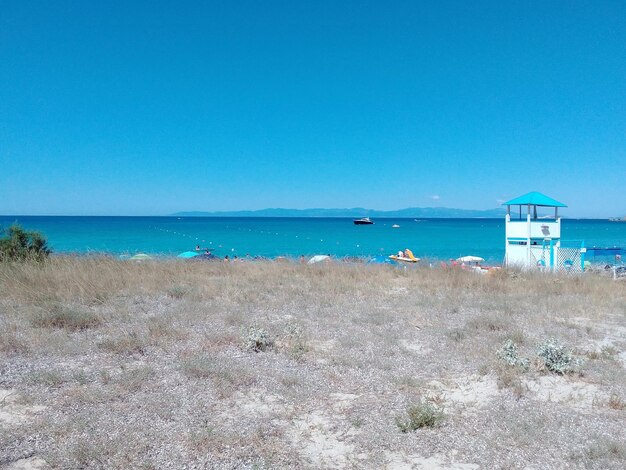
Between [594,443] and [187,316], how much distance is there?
5640 millimetres

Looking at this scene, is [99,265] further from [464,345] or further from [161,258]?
[464,345]

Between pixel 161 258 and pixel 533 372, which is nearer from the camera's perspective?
pixel 533 372

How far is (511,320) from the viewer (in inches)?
295

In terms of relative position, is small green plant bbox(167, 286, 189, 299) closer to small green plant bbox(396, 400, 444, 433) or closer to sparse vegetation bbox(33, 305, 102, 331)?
sparse vegetation bbox(33, 305, 102, 331)

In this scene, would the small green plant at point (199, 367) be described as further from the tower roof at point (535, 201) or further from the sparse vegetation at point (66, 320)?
the tower roof at point (535, 201)

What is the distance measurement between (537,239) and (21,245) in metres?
17.1

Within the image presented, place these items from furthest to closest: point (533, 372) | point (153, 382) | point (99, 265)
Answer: point (99, 265)
point (533, 372)
point (153, 382)

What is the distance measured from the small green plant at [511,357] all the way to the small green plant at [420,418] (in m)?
1.71

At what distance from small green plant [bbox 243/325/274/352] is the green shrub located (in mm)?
8005

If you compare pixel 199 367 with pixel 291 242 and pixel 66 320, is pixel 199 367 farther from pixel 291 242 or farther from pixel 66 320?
pixel 291 242

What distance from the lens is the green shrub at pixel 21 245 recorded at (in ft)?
37.5

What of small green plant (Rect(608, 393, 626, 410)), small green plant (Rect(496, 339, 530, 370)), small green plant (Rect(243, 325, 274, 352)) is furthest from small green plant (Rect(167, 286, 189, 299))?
small green plant (Rect(608, 393, 626, 410))

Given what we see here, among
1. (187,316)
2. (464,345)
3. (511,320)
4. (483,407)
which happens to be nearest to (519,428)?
(483,407)

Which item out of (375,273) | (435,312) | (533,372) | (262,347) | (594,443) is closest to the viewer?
(594,443)
